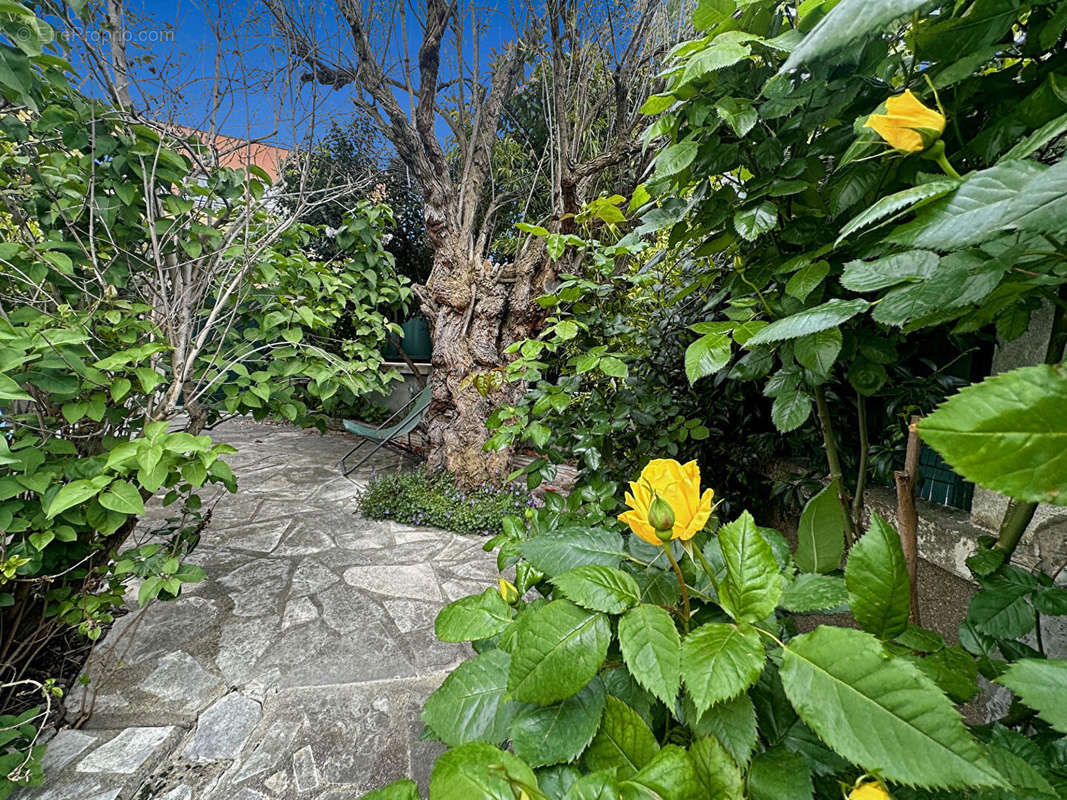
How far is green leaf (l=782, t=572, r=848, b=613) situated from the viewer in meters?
0.51

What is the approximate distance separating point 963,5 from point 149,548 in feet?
6.77

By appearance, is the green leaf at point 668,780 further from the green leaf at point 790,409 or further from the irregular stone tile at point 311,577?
the irregular stone tile at point 311,577

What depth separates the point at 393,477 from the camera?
3842mm

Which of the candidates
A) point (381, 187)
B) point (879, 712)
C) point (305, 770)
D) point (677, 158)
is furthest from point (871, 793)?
point (381, 187)

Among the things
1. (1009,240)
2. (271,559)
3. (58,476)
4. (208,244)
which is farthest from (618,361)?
(271,559)

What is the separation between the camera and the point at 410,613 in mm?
2195

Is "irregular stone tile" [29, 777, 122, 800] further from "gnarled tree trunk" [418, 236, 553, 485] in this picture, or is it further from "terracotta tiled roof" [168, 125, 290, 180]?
"gnarled tree trunk" [418, 236, 553, 485]

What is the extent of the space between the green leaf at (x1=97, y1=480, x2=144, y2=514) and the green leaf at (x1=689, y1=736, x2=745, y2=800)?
4.02ft

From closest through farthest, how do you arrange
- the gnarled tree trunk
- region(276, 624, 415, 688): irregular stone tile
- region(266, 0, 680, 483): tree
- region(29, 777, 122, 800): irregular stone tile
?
region(29, 777, 122, 800): irregular stone tile < region(276, 624, 415, 688): irregular stone tile < region(266, 0, 680, 483): tree < the gnarled tree trunk

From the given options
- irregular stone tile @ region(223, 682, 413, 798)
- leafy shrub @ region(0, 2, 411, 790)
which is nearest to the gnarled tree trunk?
leafy shrub @ region(0, 2, 411, 790)

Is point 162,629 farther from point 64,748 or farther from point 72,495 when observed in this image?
point 72,495

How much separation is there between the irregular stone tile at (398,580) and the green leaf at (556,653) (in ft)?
6.67

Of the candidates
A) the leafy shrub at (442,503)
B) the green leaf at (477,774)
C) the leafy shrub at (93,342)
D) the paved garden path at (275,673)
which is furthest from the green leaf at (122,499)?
the leafy shrub at (442,503)

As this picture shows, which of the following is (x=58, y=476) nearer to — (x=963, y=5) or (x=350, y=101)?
(x=963, y=5)
